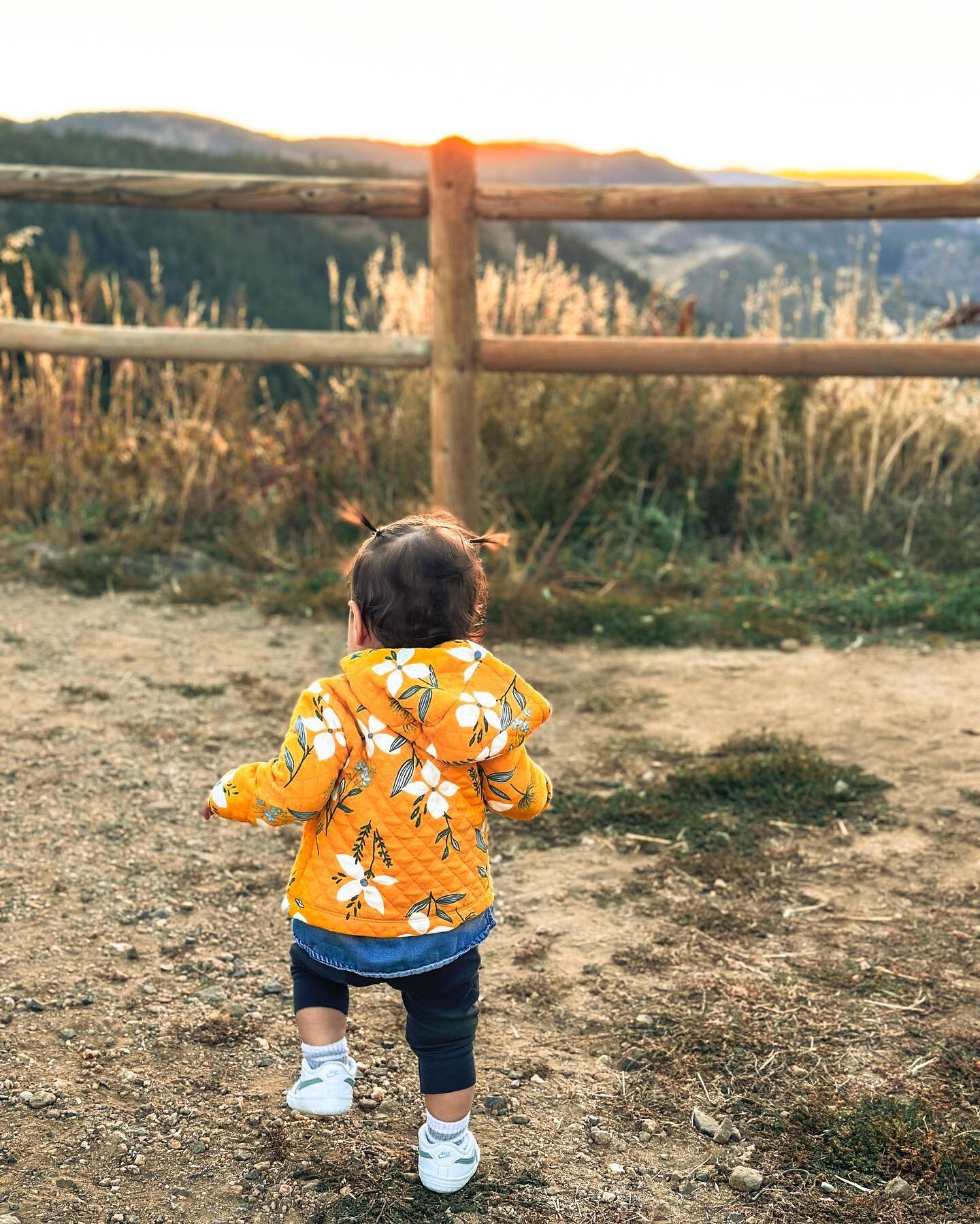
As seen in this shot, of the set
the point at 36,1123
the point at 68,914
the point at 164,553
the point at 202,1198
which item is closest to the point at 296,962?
the point at 202,1198

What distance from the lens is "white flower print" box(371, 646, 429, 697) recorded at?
1.70 m

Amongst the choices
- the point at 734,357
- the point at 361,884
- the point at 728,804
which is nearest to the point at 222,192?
the point at 734,357

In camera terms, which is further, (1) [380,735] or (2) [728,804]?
(2) [728,804]

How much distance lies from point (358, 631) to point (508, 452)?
3841 mm

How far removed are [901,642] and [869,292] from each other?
9.95 ft

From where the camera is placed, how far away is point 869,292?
6930mm

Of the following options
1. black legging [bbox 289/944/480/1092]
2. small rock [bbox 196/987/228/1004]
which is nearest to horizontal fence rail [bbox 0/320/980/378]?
small rock [bbox 196/987/228/1004]

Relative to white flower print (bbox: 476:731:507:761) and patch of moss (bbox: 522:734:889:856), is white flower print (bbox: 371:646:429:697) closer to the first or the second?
white flower print (bbox: 476:731:507:761)

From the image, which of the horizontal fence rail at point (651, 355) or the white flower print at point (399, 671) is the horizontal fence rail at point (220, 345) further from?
the white flower print at point (399, 671)

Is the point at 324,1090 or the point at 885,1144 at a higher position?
the point at 324,1090

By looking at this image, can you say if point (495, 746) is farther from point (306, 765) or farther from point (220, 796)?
point (220, 796)

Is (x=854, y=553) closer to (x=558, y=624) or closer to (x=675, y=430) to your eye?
(x=675, y=430)

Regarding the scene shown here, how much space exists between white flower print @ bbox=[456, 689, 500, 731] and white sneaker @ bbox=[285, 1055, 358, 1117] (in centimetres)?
57

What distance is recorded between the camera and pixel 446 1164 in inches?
71.7
